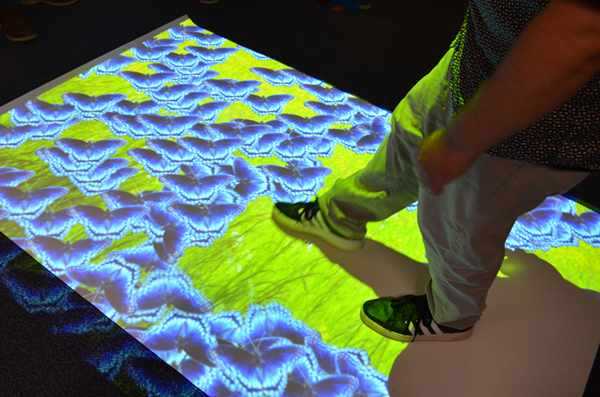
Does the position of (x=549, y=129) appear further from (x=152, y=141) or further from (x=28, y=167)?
(x=28, y=167)

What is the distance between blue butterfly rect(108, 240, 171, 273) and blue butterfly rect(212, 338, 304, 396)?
0.92 ft

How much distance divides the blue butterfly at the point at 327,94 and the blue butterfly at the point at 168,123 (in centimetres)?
48

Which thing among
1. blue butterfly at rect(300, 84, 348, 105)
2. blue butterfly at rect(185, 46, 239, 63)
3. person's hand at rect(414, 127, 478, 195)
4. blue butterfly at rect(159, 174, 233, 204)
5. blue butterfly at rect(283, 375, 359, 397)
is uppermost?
person's hand at rect(414, 127, 478, 195)

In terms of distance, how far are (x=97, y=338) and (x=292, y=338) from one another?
472 mm

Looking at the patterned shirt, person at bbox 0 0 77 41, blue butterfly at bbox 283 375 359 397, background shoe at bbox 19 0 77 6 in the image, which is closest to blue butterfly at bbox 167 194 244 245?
blue butterfly at bbox 283 375 359 397

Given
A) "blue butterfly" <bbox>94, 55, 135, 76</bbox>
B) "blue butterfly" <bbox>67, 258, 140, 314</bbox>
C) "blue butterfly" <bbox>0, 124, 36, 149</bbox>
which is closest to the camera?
"blue butterfly" <bbox>67, 258, 140, 314</bbox>

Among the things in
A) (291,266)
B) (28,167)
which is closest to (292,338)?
(291,266)

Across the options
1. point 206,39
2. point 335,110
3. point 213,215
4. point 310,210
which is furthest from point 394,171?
point 206,39

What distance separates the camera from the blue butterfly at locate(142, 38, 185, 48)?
1.87m

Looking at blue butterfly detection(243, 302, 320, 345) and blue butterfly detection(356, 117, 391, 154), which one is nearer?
blue butterfly detection(243, 302, 320, 345)

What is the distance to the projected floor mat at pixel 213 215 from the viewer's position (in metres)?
1.00

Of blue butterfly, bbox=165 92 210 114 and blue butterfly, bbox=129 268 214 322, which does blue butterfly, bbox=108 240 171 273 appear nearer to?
blue butterfly, bbox=129 268 214 322

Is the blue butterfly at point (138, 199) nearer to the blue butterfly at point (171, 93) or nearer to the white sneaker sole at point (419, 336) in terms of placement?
the blue butterfly at point (171, 93)

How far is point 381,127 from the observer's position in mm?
1607
